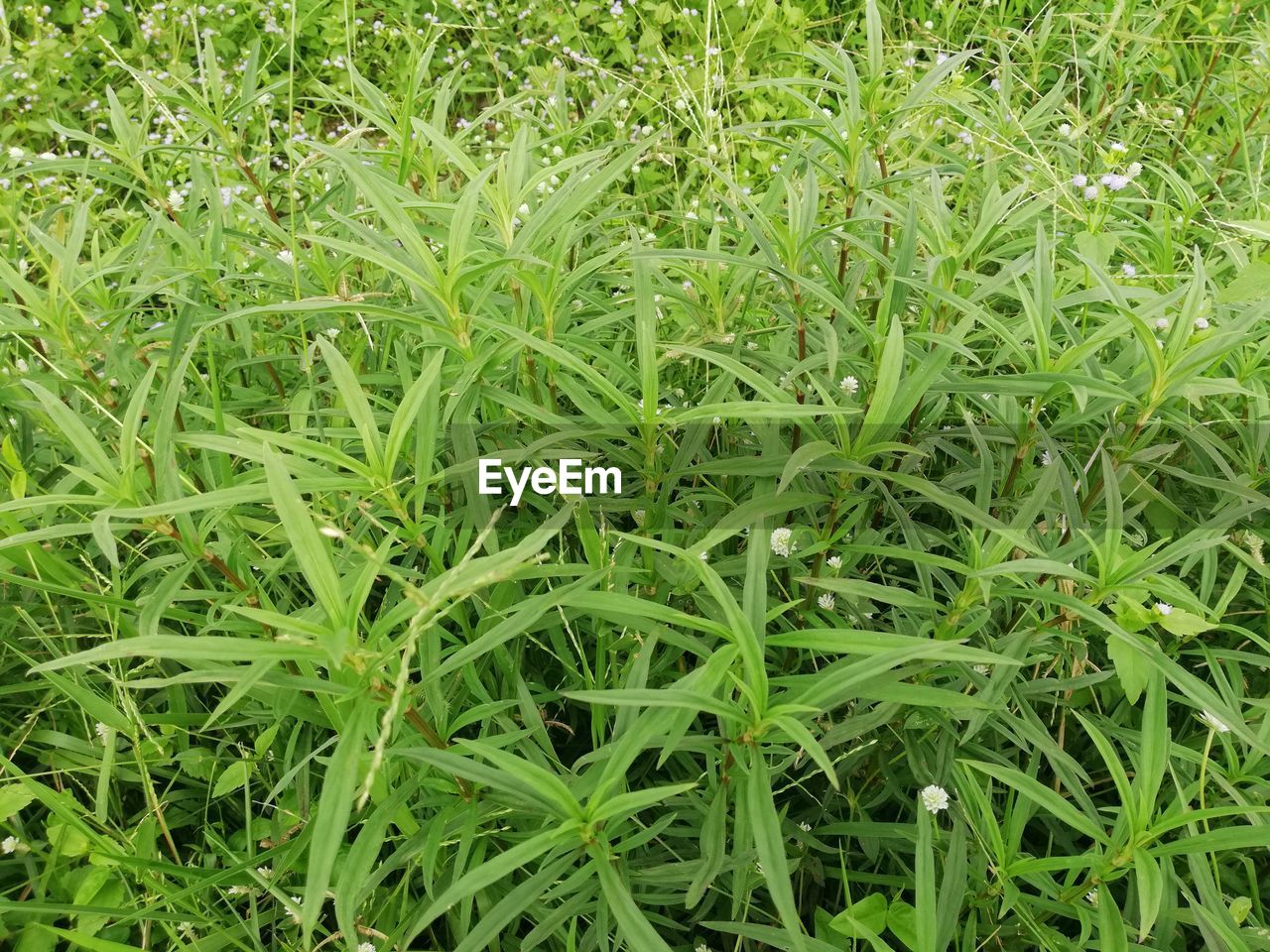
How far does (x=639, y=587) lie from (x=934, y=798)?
0.47 meters

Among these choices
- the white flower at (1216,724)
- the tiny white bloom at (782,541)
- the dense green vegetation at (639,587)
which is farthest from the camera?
Answer: the tiny white bloom at (782,541)

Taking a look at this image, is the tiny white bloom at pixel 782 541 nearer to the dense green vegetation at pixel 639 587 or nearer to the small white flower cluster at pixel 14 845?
the dense green vegetation at pixel 639 587

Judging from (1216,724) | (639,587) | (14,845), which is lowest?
(14,845)

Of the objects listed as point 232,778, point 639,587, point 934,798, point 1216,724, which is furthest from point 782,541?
point 232,778

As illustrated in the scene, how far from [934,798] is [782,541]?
0.38 metres

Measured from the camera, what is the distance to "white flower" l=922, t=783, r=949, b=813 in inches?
45.2

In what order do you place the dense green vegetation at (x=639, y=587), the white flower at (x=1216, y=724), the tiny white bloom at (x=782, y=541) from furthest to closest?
the tiny white bloom at (x=782, y=541), the white flower at (x=1216, y=724), the dense green vegetation at (x=639, y=587)

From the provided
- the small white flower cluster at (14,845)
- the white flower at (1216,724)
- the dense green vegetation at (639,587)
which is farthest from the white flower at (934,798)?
the small white flower cluster at (14,845)

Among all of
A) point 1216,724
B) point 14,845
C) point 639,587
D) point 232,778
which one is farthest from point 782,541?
point 14,845

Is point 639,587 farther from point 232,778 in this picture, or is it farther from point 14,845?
point 14,845

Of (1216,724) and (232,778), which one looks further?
(232,778)

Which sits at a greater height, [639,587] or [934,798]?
[639,587]

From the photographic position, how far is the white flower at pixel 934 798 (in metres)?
1.15

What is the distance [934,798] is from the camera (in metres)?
1.15
